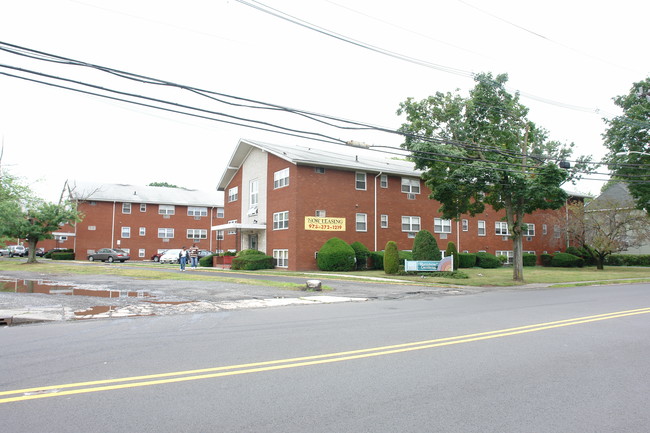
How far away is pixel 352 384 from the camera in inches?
219

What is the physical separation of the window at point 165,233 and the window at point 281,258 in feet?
91.4

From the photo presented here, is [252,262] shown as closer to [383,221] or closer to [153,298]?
[383,221]

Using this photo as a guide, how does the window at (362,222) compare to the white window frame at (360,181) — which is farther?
the white window frame at (360,181)

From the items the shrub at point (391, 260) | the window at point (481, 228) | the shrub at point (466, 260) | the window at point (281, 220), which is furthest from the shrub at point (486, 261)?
the window at point (281, 220)

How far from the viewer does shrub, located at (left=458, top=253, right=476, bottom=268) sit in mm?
37875

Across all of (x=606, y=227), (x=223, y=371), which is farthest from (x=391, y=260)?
(x=606, y=227)

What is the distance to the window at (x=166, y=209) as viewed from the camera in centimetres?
5791

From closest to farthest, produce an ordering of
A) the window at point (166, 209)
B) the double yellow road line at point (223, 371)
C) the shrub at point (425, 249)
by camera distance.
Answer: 1. the double yellow road line at point (223, 371)
2. the shrub at point (425, 249)
3. the window at point (166, 209)

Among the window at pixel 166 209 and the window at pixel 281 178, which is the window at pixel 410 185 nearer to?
the window at pixel 281 178

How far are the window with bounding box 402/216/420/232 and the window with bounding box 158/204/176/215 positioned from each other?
33020 millimetres

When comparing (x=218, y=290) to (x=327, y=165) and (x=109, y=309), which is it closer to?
(x=109, y=309)

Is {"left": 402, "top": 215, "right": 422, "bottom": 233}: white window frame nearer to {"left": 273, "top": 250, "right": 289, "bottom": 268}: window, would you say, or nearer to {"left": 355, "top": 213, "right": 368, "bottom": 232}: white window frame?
{"left": 355, "top": 213, "right": 368, "bottom": 232}: white window frame

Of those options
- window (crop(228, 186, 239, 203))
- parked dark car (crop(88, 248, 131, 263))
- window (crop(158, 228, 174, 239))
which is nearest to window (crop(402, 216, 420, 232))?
window (crop(228, 186, 239, 203))

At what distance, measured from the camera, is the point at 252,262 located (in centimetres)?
3306
